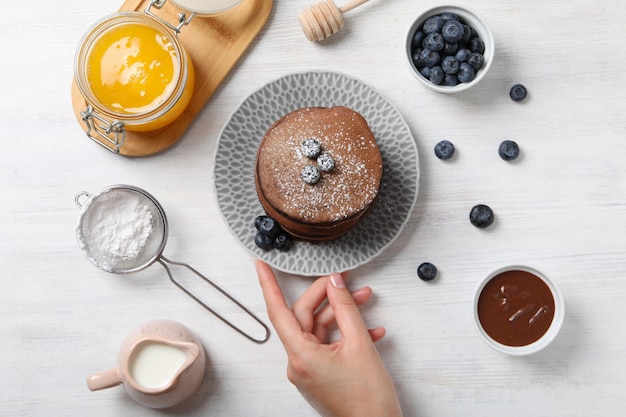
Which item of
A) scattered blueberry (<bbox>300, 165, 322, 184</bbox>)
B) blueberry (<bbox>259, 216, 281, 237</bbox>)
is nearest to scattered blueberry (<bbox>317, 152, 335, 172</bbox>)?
scattered blueberry (<bbox>300, 165, 322, 184</bbox>)

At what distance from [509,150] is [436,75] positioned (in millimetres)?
282

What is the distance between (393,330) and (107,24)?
3.57ft

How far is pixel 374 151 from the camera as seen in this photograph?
59.1 inches

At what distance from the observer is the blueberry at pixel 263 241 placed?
160 centimetres

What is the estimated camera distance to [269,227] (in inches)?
62.6

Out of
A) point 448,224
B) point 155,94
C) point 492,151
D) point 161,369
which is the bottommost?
point 161,369

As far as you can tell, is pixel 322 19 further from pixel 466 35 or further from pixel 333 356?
pixel 333 356

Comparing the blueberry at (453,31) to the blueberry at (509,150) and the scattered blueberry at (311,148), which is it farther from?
the scattered blueberry at (311,148)

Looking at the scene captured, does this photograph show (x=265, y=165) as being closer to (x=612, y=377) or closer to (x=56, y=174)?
(x=56, y=174)

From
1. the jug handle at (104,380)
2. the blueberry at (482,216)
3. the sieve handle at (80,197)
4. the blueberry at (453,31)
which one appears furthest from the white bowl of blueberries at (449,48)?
the jug handle at (104,380)

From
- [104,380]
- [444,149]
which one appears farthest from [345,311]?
[104,380]

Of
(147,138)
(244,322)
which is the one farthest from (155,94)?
(244,322)

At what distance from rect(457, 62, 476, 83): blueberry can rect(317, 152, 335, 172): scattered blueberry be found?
439 millimetres

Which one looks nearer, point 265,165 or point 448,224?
point 265,165
